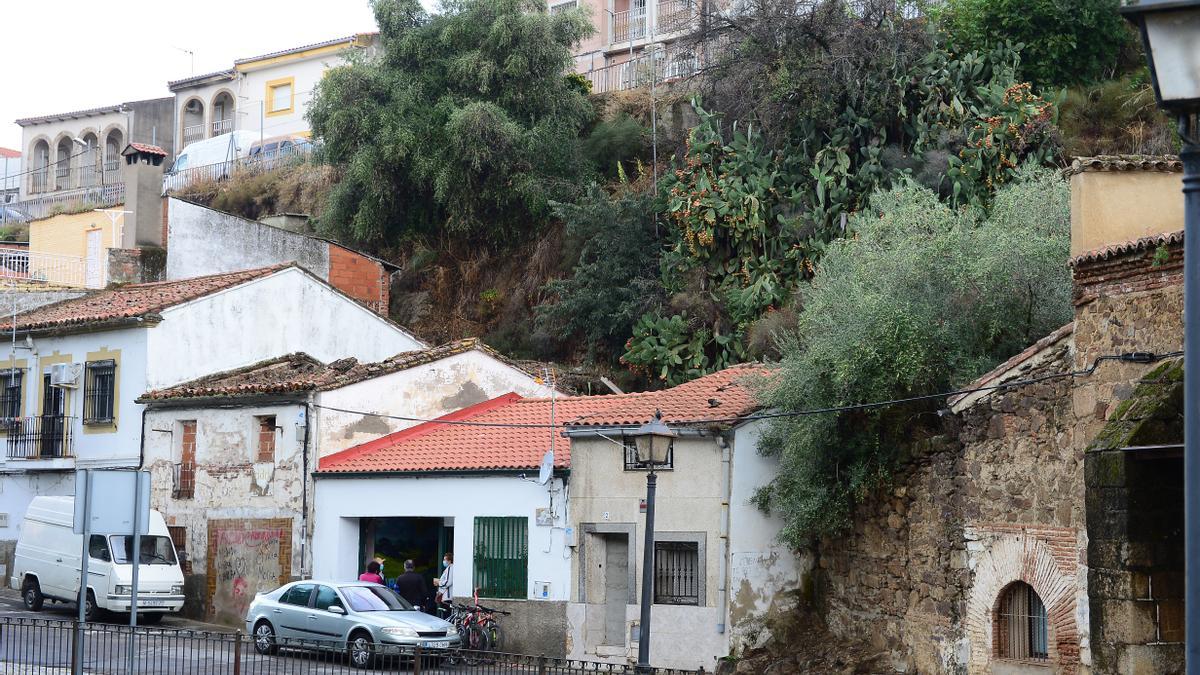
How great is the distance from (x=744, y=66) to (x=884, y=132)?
3749 mm

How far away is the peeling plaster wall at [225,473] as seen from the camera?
92.1 feet

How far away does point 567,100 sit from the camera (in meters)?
41.3

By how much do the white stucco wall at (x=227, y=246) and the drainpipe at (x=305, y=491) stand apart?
1200 centimetres

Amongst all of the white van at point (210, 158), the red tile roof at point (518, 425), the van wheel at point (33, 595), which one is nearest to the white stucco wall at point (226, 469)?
the red tile roof at point (518, 425)

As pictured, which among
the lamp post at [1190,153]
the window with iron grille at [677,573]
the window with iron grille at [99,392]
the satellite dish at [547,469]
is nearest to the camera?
the lamp post at [1190,153]

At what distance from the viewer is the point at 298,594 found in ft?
75.8

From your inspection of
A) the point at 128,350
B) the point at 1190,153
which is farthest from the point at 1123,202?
Answer: the point at 128,350

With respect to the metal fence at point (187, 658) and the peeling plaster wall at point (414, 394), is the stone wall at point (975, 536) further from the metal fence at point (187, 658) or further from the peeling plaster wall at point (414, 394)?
the peeling plaster wall at point (414, 394)

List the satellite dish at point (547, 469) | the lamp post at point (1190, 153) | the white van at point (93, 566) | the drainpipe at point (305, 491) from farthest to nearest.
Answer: the drainpipe at point (305, 491)
the white van at point (93, 566)
the satellite dish at point (547, 469)
the lamp post at point (1190, 153)

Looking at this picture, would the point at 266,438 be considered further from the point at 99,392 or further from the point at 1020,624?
the point at 1020,624

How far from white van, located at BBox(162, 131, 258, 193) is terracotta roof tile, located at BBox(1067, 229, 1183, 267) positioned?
45.5 meters

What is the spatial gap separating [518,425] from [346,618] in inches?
245

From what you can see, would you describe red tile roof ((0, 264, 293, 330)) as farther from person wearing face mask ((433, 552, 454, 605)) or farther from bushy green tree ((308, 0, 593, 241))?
person wearing face mask ((433, 552, 454, 605))

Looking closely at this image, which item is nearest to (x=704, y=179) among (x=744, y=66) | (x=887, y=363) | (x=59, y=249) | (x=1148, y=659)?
(x=744, y=66)
